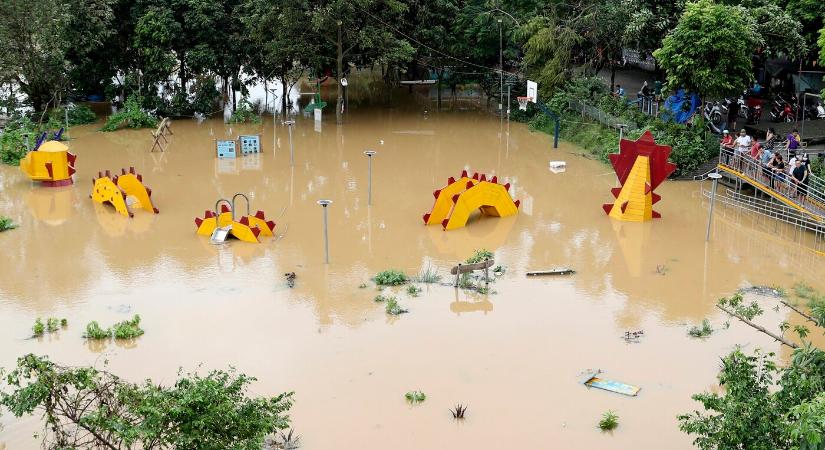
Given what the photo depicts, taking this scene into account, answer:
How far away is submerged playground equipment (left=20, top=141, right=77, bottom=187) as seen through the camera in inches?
875

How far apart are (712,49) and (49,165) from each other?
16814 mm

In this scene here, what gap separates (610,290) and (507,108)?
60.9ft

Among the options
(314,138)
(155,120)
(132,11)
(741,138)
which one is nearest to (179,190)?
(314,138)

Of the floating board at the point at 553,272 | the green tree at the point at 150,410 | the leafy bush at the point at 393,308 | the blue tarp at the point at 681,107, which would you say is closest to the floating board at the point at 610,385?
the leafy bush at the point at 393,308

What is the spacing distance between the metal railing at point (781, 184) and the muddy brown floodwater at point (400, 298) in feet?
2.44

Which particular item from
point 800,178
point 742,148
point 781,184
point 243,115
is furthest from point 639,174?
point 243,115

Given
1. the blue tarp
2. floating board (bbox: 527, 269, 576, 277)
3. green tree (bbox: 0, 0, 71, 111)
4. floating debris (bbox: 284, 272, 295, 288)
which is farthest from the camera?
green tree (bbox: 0, 0, 71, 111)

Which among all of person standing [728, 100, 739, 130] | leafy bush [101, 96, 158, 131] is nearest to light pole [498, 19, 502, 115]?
person standing [728, 100, 739, 130]

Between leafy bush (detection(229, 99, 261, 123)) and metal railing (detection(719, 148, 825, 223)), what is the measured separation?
55.0ft

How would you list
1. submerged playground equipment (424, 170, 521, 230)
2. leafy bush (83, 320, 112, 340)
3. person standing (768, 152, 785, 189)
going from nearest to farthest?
leafy bush (83, 320, 112, 340) → submerged playground equipment (424, 170, 521, 230) → person standing (768, 152, 785, 189)

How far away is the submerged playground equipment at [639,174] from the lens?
19125 millimetres

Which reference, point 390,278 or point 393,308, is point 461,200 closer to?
point 390,278

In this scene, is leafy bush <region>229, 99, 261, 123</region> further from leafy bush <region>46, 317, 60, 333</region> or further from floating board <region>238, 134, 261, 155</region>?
leafy bush <region>46, 317, 60, 333</region>

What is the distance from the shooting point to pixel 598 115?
28.0 metres
